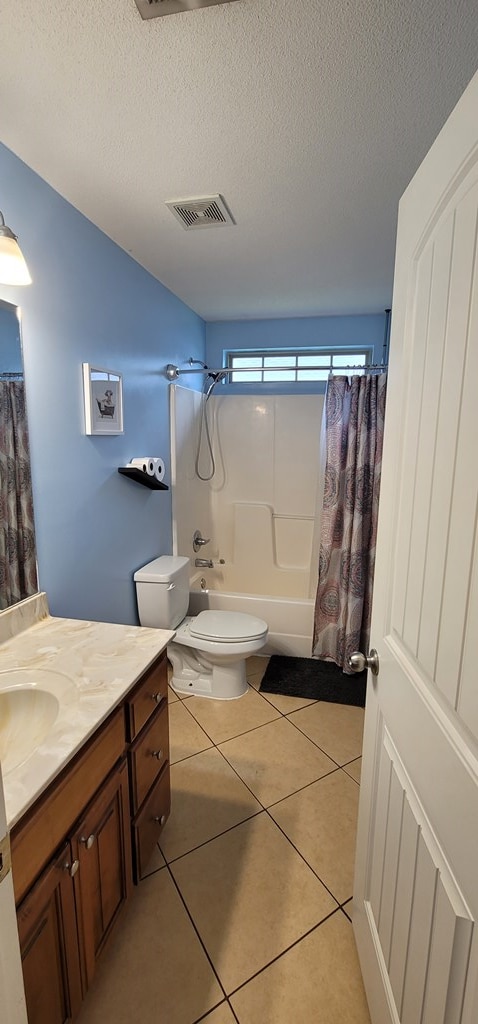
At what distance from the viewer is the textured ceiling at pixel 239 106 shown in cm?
94

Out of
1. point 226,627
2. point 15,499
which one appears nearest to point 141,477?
point 15,499

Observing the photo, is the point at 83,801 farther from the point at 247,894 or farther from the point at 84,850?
the point at 247,894

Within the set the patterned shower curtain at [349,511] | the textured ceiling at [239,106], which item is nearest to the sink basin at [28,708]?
the textured ceiling at [239,106]

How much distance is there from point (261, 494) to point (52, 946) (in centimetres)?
281

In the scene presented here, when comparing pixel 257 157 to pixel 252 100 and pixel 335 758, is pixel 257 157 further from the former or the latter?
pixel 335 758

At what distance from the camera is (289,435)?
3318mm

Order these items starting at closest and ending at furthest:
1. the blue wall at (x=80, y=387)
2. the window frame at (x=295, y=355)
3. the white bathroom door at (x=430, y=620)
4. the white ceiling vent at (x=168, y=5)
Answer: the white bathroom door at (x=430, y=620)
the white ceiling vent at (x=168, y=5)
the blue wall at (x=80, y=387)
the window frame at (x=295, y=355)

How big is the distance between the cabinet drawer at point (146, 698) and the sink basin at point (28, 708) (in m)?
0.19

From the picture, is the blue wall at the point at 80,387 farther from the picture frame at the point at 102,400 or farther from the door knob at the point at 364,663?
the door knob at the point at 364,663

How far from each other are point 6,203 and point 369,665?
171cm

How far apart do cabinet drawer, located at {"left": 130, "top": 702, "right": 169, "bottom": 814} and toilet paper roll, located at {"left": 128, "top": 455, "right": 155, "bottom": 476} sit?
3.71 ft

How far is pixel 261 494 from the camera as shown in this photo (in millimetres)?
3430

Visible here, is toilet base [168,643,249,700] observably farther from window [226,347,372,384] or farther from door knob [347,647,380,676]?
window [226,347,372,384]

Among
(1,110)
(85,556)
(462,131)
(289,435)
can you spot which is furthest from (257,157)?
(289,435)
